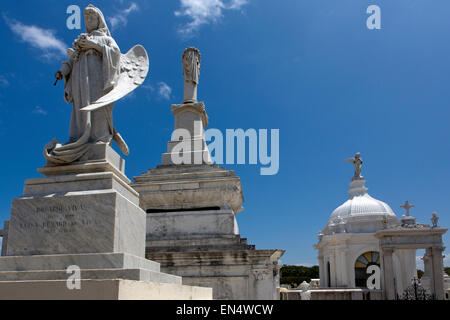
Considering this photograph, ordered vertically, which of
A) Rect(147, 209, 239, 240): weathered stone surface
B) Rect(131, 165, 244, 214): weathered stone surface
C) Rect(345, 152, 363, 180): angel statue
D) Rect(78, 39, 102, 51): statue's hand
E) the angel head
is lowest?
Rect(147, 209, 239, 240): weathered stone surface

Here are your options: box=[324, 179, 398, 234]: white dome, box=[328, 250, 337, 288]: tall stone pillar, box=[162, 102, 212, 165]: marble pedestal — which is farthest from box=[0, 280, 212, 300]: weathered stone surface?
box=[324, 179, 398, 234]: white dome

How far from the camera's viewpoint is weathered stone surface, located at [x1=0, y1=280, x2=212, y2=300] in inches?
170

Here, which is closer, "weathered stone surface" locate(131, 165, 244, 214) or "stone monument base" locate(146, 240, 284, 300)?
"stone monument base" locate(146, 240, 284, 300)

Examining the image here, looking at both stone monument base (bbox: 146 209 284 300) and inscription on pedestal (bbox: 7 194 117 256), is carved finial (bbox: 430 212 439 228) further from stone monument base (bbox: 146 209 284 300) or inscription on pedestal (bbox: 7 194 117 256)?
inscription on pedestal (bbox: 7 194 117 256)

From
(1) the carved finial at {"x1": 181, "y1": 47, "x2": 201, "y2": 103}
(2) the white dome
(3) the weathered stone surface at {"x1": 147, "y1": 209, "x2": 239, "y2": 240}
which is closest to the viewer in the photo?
(3) the weathered stone surface at {"x1": 147, "y1": 209, "x2": 239, "y2": 240}

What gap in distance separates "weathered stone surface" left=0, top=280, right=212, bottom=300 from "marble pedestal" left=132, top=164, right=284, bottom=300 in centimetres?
660

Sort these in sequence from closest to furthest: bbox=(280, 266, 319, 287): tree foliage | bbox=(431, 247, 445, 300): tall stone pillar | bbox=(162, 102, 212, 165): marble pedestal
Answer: bbox=(162, 102, 212, 165): marble pedestal
bbox=(431, 247, 445, 300): tall stone pillar
bbox=(280, 266, 319, 287): tree foliage

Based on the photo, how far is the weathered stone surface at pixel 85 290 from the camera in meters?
4.32

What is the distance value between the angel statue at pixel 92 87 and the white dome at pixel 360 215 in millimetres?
36169

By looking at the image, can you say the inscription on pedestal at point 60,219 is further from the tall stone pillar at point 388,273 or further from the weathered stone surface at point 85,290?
the tall stone pillar at point 388,273
